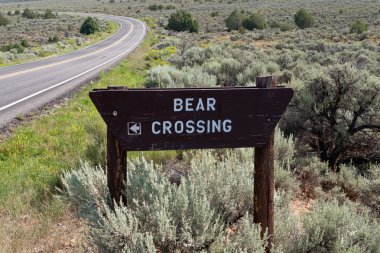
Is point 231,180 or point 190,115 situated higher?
point 190,115

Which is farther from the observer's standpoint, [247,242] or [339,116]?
[339,116]


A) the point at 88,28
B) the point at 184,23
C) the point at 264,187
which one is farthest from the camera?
the point at 88,28

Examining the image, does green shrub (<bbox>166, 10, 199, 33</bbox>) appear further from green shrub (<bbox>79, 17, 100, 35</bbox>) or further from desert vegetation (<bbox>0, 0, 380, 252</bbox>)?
desert vegetation (<bbox>0, 0, 380, 252</bbox>)

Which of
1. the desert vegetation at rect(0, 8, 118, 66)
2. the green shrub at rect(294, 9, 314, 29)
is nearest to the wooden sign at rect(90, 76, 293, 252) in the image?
the desert vegetation at rect(0, 8, 118, 66)

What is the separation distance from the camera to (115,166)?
315cm

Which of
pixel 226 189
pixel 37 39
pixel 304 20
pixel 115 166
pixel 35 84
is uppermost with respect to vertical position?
pixel 115 166

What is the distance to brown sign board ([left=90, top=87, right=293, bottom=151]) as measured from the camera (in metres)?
3.01

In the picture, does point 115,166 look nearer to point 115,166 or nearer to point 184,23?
point 115,166

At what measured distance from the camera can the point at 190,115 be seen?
3.08 metres

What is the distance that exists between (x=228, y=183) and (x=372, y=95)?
521 cm

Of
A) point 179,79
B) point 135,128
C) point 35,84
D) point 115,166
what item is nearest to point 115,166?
point 115,166

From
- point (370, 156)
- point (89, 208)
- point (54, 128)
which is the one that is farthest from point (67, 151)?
point (370, 156)

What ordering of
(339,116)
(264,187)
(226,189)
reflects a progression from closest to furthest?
(264,187) → (226,189) → (339,116)

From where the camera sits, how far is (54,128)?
8.84 m
